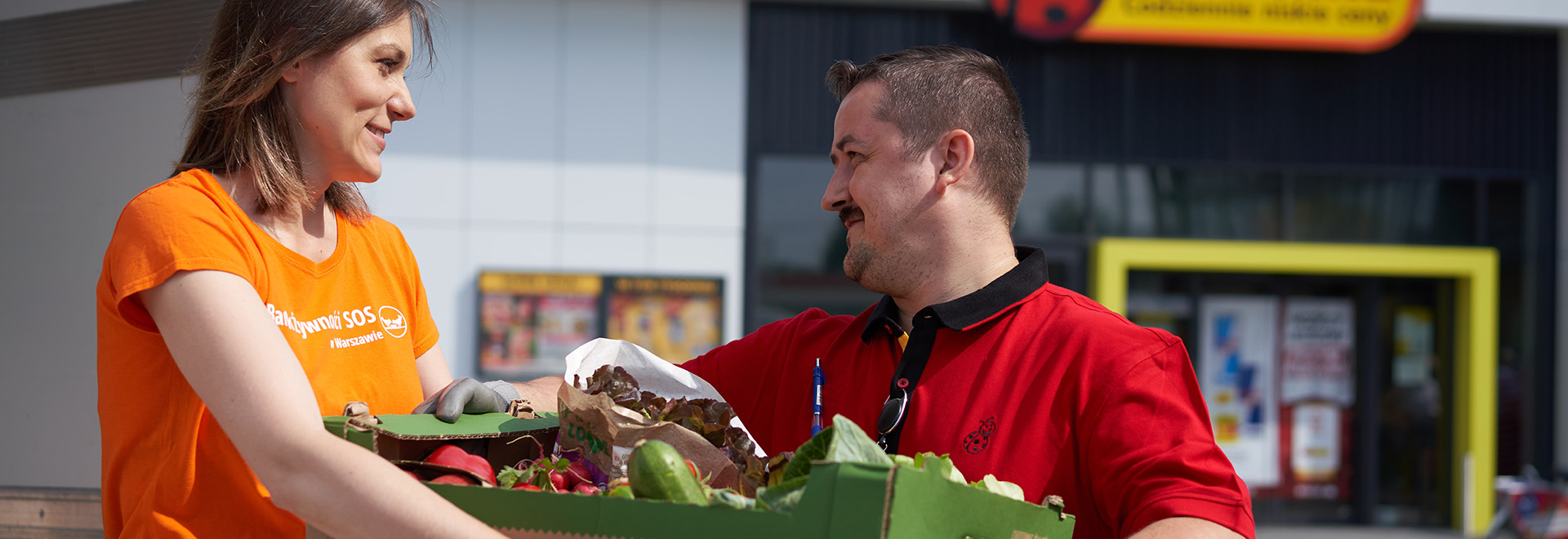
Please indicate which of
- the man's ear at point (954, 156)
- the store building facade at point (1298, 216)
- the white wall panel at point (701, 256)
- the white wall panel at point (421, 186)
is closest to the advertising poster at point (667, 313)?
the white wall panel at point (701, 256)

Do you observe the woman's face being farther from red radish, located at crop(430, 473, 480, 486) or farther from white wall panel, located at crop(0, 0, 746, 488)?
white wall panel, located at crop(0, 0, 746, 488)

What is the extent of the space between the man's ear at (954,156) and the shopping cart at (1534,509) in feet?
25.5

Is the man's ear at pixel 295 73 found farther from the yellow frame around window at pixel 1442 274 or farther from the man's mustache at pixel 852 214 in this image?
the yellow frame around window at pixel 1442 274

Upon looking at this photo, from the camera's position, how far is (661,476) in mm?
1279

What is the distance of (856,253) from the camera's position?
2.17 metres

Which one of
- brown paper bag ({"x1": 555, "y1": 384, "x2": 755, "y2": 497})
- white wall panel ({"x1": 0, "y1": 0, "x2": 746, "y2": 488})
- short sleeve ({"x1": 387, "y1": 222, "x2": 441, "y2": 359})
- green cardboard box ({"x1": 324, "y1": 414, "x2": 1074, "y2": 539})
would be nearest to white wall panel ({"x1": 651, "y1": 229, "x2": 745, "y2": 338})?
white wall panel ({"x1": 0, "y1": 0, "x2": 746, "y2": 488})

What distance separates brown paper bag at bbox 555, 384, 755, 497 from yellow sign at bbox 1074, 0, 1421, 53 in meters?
7.86

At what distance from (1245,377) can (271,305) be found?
912 cm

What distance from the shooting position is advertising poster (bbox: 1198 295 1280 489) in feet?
30.4

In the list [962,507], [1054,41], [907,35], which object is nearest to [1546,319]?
[1054,41]

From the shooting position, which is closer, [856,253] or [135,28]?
[856,253]

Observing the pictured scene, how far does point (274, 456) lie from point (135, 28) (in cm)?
153

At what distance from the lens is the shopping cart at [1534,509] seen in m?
7.62

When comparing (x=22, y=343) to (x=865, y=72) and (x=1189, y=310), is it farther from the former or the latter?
(x=1189, y=310)
